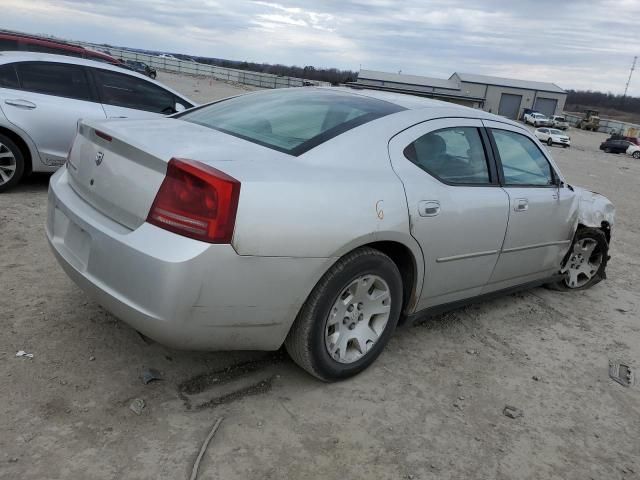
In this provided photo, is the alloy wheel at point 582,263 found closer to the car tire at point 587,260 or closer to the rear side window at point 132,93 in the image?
the car tire at point 587,260

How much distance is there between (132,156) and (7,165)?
396 cm

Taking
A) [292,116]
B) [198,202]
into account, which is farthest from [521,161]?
[198,202]

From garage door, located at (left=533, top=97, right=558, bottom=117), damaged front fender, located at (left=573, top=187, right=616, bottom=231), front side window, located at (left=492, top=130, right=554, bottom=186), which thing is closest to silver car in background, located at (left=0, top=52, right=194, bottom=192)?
front side window, located at (left=492, top=130, right=554, bottom=186)

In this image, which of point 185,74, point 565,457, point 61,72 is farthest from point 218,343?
point 185,74

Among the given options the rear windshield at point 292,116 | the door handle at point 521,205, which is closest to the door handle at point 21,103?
the rear windshield at point 292,116

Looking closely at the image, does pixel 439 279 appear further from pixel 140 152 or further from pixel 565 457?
pixel 140 152

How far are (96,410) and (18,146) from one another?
419 cm

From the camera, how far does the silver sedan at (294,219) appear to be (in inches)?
93.8

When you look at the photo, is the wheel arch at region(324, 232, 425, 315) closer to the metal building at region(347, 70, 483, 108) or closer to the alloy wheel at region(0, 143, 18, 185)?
the metal building at region(347, 70, 483, 108)

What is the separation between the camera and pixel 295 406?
284cm

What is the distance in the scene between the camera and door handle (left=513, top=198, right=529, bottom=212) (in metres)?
3.86

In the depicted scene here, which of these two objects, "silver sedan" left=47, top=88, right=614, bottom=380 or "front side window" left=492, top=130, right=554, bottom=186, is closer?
"silver sedan" left=47, top=88, right=614, bottom=380

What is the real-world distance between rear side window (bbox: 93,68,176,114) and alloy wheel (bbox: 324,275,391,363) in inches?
182

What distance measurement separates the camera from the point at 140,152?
8.41ft
